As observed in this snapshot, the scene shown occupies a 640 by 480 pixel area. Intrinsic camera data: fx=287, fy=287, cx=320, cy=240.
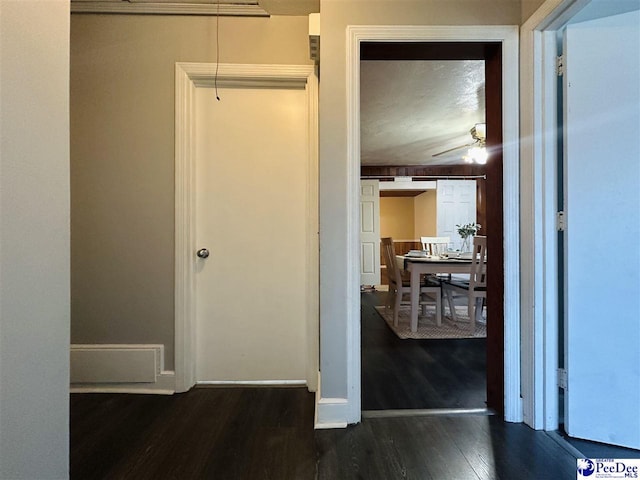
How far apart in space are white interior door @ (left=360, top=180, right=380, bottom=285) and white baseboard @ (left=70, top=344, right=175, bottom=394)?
4.38 meters

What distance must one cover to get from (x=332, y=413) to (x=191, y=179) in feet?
5.16

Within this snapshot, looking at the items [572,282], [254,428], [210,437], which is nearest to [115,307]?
[210,437]

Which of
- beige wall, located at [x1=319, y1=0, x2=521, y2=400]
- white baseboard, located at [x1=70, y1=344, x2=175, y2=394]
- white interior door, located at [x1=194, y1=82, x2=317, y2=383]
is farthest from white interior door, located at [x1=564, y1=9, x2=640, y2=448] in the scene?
white baseboard, located at [x1=70, y1=344, x2=175, y2=394]

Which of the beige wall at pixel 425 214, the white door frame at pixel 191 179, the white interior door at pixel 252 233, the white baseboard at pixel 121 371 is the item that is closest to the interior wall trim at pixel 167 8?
the white door frame at pixel 191 179

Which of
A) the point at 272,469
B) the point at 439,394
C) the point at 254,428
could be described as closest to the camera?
the point at 272,469

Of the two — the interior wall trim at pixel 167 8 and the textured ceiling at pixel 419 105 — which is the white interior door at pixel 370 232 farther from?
the interior wall trim at pixel 167 8

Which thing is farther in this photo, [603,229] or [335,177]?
[335,177]

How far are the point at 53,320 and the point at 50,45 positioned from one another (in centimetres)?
82

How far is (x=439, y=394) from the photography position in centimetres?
174

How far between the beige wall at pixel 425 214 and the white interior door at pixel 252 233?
5.13m

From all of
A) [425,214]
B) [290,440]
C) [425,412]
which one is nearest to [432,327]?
[425,412]

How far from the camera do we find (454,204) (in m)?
6.11

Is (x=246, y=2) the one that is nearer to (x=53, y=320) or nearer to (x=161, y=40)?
(x=161, y=40)

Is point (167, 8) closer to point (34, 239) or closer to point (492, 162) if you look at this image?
point (34, 239)
